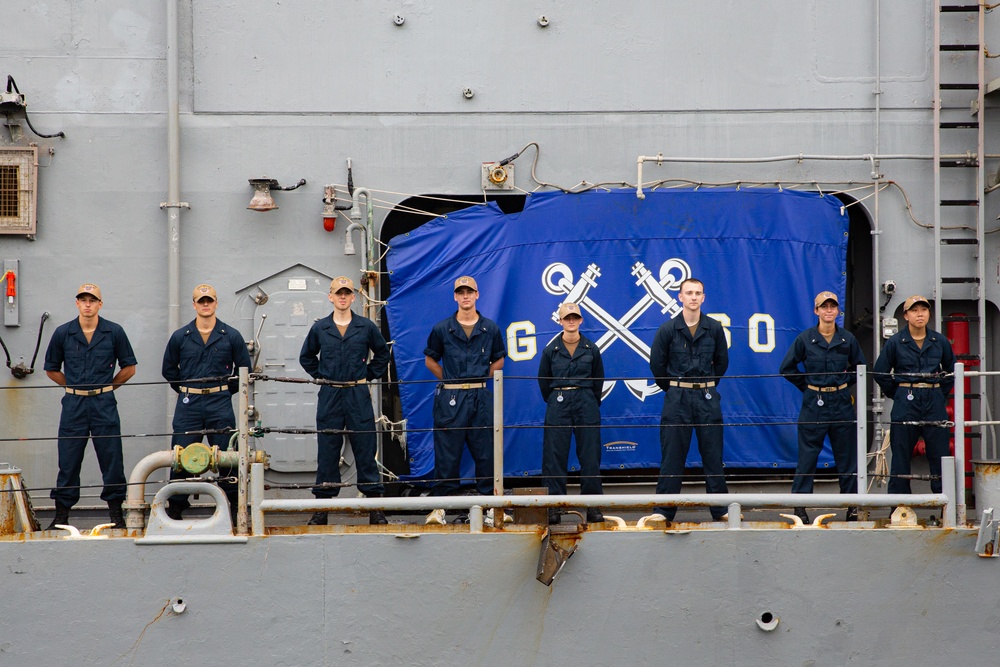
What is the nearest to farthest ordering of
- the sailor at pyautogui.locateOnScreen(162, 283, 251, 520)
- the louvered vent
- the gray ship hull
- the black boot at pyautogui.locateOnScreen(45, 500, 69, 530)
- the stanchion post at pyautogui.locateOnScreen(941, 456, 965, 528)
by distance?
the gray ship hull → the stanchion post at pyautogui.locateOnScreen(941, 456, 965, 528) → the black boot at pyautogui.locateOnScreen(45, 500, 69, 530) → the sailor at pyautogui.locateOnScreen(162, 283, 251, 520) → the louvered vent

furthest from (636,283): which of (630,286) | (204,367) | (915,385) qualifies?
(204,367)

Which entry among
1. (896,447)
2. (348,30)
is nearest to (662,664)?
(896,447)

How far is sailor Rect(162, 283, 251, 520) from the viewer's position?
6039 mm

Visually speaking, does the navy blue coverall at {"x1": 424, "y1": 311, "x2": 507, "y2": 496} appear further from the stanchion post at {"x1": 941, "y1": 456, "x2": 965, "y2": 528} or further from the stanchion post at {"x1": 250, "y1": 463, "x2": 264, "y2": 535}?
the stanchion post at {"x1": 941, "y1": 456, "x2": 965, "y2": 528}

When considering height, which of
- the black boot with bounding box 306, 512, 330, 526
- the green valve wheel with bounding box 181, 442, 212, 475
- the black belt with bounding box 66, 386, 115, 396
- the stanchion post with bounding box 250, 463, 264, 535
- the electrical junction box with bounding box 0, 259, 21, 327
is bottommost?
the black boot with bounding box 306, 512, 330, 526

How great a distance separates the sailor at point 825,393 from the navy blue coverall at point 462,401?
166 cm

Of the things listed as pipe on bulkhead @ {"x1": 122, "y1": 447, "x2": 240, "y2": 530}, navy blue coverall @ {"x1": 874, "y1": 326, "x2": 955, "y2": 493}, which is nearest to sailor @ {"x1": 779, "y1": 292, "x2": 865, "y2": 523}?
navy blue coverall @ {"x1": 874, "y1": 326, "x2": 955, "y2": 493}

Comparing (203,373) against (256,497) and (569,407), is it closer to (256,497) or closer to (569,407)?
(256,497)

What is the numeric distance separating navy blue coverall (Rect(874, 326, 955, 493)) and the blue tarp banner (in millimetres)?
763

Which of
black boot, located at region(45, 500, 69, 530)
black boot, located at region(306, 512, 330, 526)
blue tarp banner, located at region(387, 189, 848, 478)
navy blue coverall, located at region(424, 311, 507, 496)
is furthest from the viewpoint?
blue tarp banner, located at region(387, 189, 848, 478)

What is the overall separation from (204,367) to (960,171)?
16.0 ft

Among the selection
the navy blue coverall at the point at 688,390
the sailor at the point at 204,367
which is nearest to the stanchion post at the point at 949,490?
the navy blue coverall at the point at 688,390

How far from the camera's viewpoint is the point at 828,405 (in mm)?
5930

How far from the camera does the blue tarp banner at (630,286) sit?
21.9 ft
